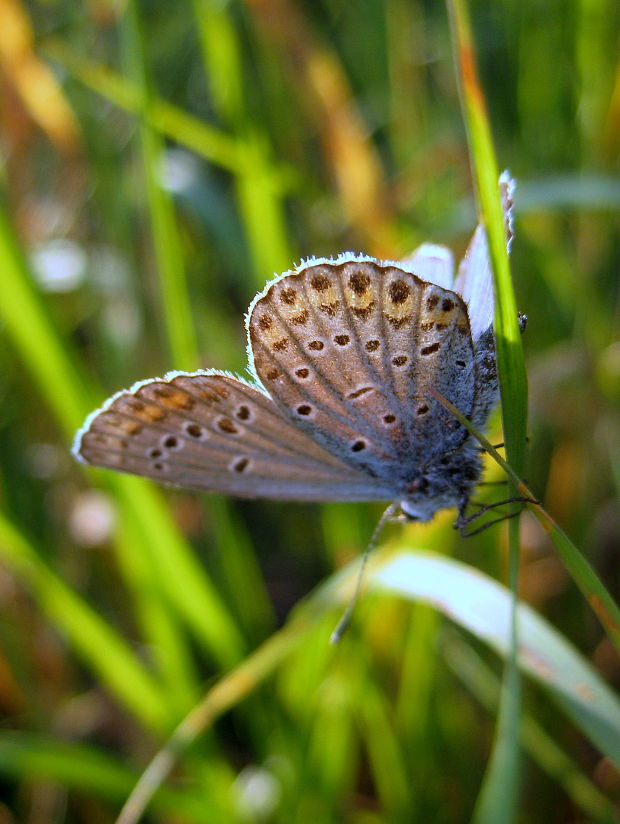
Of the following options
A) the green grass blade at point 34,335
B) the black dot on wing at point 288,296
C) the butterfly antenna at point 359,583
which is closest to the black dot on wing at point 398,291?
the black dot on wing at point 288,296

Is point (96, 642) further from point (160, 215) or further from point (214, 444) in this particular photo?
point (160, 215)

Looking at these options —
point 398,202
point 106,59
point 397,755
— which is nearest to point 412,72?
point 398,202

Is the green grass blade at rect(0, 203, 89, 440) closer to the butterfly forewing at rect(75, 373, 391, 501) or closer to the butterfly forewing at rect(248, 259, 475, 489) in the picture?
the butterfly forewing at rect(75, 373, 391, 501)

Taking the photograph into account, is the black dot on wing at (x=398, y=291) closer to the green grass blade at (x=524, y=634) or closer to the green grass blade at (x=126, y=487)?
the green grass blade at (x=524, y=634)

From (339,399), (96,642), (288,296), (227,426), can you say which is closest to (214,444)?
(227,426)

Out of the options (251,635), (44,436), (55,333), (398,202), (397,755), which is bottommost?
(397,755)

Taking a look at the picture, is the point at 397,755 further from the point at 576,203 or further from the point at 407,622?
the point at 576,203

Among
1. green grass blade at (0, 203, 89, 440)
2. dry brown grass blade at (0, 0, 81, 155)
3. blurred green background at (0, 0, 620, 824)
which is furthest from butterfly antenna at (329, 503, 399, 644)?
dry brown grass blade at (0, 0, 81, 155)
